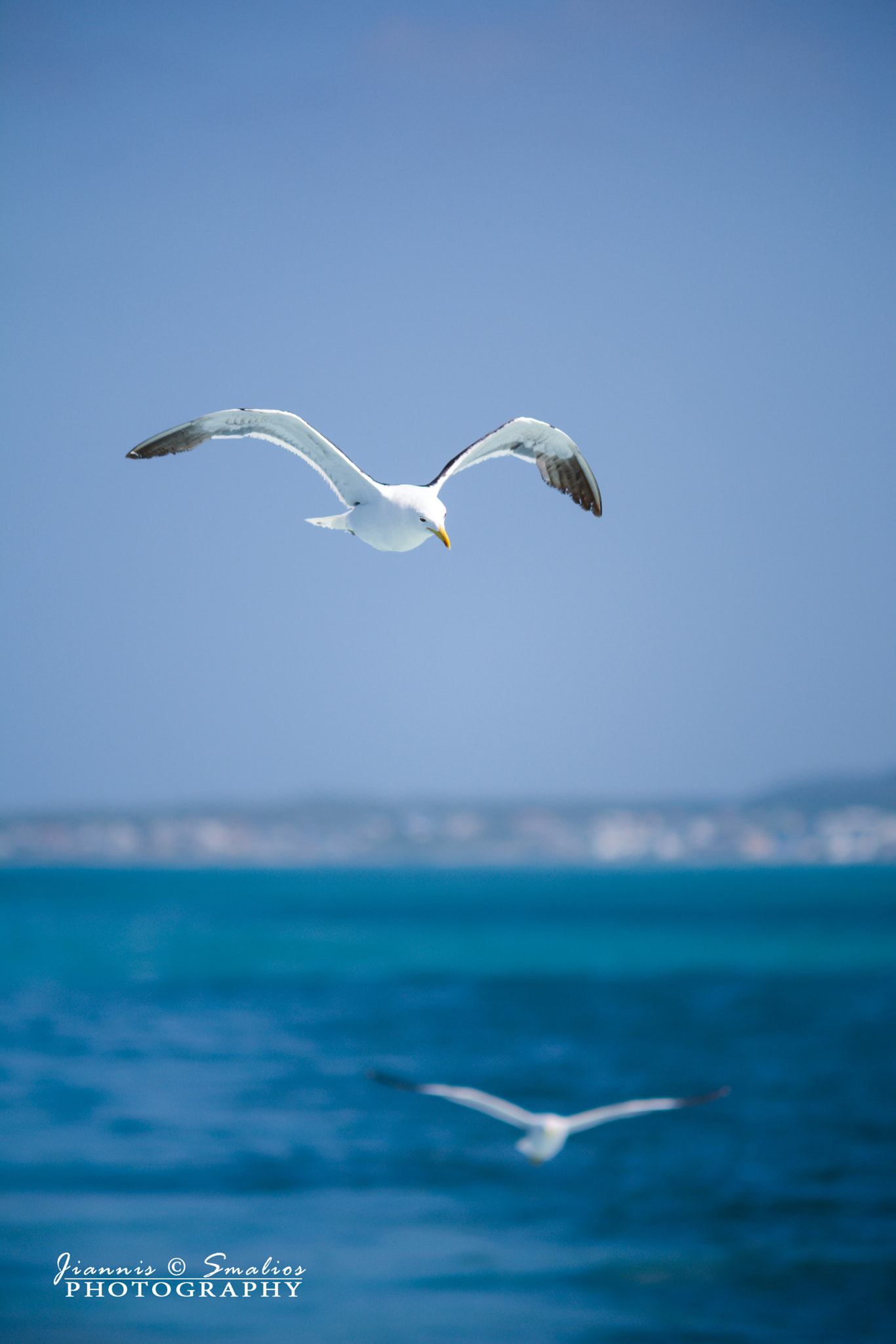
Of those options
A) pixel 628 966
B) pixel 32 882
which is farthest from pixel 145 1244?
pixel 32 882

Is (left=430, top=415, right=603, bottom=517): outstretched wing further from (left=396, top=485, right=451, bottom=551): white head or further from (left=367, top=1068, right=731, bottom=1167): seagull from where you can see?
(left=367, top=1068, right=731, bottom=1167): seagull

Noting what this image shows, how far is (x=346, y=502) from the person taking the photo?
5.39 m

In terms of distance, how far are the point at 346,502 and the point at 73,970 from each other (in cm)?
4119

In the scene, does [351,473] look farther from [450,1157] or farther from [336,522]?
[450,1157]

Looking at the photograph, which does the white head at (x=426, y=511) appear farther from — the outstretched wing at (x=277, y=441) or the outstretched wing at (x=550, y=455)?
the outstretched wing at (x=550, y=455)

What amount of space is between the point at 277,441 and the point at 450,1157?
1571cm

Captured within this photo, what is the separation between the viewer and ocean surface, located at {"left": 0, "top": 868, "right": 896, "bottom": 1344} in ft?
46.0

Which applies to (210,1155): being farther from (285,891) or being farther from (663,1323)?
(285,891)

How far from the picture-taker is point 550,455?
20.1 ft

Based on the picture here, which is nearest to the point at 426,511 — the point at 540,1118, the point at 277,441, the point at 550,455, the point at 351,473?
the point at 351,473

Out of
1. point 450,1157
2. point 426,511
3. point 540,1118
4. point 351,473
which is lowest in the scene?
point 540,1118

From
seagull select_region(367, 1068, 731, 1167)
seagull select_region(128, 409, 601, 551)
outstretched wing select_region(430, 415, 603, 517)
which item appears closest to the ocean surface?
seagull select_region(367, 1068, 731, 1167)

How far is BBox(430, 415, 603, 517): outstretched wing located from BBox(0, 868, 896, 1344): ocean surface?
33.6 feet

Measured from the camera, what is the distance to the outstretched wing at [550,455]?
586cm
